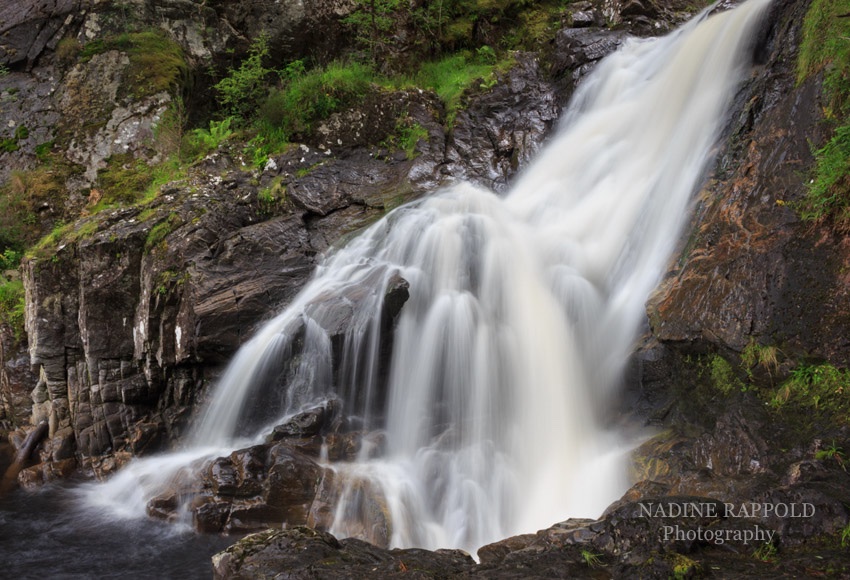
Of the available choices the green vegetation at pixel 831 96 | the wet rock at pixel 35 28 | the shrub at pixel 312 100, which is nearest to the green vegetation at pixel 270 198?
the shrub at pixel 312 100

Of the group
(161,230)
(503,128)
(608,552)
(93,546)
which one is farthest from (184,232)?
(608,552)

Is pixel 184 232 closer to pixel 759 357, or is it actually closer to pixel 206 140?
pixel 206 140

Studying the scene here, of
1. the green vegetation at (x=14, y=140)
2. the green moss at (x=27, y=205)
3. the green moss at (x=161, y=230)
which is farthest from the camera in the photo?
the green vegetation at (x=14, y=140)

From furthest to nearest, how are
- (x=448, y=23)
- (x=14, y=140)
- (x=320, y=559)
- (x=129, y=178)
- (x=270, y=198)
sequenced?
(x=448, y=23)
(x=14, y=140)
(x=129, y=178)
(x=270, y=198)
(x=320, y=559)

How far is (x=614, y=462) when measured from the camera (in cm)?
566

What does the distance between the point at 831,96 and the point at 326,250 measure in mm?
6736

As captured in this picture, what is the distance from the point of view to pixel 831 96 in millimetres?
5312

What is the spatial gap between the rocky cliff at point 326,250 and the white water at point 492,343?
1.91 feet

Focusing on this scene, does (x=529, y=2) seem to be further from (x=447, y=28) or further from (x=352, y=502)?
(x=352, y=502)

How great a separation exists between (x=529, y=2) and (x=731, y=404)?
12.5 m

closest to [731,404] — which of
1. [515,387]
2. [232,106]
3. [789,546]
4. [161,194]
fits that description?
[789,546]

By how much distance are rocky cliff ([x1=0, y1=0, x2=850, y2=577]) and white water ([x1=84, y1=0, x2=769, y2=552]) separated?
0.58m

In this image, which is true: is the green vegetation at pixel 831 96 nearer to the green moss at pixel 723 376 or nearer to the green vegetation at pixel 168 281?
the green moss at pixel 723 376

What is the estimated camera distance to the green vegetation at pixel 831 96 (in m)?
4.73
